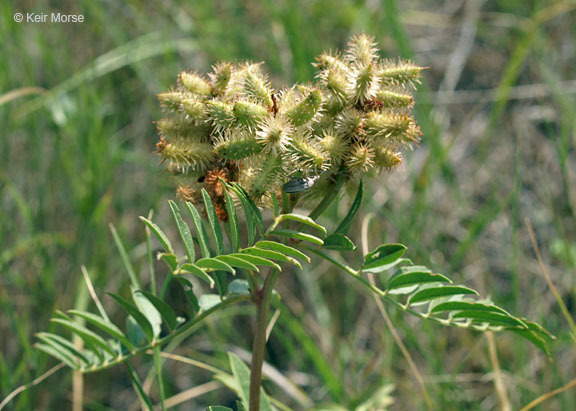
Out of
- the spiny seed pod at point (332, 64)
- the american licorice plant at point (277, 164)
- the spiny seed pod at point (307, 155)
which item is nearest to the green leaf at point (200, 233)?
the american licorice plant at point (277, 164)

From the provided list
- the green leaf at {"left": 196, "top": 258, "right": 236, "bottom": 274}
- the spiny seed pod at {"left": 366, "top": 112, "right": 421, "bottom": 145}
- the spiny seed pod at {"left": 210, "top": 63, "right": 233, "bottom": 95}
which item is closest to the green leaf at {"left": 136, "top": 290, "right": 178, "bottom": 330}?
the green leaf at {"left": 196, "top": 258, "right": 236, "bottom": 274}

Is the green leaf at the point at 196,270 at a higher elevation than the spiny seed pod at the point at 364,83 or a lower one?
lower

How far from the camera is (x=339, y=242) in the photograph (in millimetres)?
1358

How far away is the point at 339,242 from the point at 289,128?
294 mm

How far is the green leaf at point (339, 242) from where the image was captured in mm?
1328

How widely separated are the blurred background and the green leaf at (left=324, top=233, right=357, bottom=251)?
1133 millimetres

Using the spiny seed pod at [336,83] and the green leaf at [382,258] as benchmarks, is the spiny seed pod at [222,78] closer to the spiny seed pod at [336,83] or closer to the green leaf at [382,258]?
the spiny seed pod at [336,83]

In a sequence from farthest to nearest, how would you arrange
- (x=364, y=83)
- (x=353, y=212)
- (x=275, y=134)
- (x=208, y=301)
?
(x=208, y=301), (x=353, y=212), (x=364, y=83), (x=275, y=134)

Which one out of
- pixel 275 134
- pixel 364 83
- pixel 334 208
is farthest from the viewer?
pixel 334 208

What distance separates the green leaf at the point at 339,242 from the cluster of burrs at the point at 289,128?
108 millimetres

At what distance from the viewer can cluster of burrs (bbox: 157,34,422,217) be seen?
126cm

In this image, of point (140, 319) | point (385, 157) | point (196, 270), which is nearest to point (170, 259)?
point (196, 270)

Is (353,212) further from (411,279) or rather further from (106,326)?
(106,326)

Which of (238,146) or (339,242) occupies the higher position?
(238,146)
